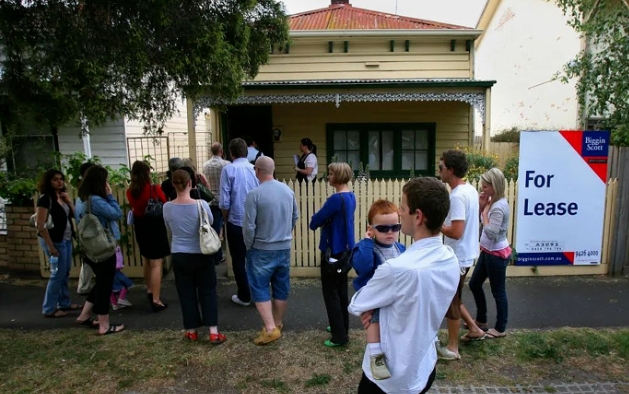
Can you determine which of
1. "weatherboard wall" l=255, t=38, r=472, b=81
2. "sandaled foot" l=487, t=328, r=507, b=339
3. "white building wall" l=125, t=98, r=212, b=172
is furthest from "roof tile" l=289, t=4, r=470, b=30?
"sandaled foot" l=487, t=328, r=507, b=339

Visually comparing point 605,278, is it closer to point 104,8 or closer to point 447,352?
point 447,352

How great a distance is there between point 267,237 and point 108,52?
7.75 feet

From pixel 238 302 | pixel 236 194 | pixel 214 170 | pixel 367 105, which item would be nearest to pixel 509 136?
pixel 367 105

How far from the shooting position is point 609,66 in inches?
360

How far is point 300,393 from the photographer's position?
3400 mm

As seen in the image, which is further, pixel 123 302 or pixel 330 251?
pixel 123 302

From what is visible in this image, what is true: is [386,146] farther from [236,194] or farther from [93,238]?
[93,238]

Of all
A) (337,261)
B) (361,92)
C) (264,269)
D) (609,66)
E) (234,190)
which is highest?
(609,66)

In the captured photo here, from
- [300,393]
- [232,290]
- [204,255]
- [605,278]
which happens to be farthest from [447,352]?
[605,278]

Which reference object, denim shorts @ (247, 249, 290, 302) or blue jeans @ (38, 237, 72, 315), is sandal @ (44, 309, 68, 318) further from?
denim shorts @ (247, 249, 290, 302)

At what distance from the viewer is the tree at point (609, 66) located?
8.85 m

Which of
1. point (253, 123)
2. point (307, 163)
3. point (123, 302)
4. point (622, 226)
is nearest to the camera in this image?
point (123, 302)

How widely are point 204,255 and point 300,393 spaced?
4.96 ft

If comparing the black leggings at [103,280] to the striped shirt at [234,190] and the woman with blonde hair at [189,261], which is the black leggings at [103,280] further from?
the striped shirt at [234,190]
